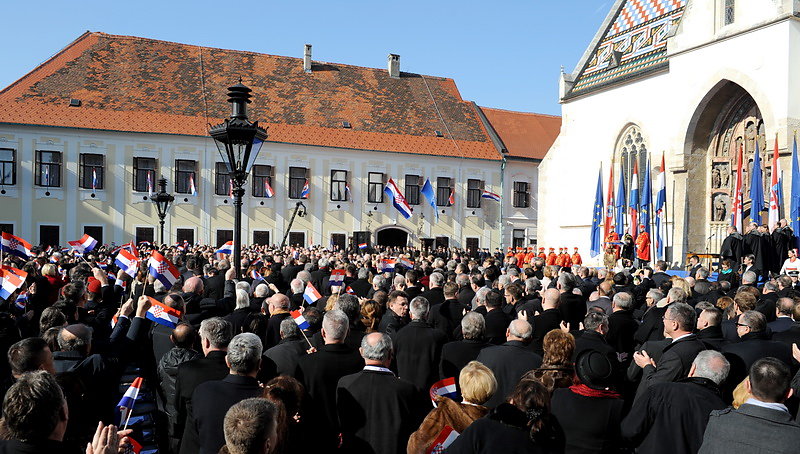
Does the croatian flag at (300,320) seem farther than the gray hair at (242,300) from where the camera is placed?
No

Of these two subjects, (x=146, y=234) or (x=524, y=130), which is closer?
(x=146, y=234)

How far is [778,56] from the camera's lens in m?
20.2

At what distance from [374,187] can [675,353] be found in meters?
32.2

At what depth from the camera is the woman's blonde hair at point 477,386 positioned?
12.6ft

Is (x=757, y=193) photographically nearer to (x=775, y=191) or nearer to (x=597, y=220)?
(x=775, y=191)

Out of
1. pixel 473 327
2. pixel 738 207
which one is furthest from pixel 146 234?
pixel 473 327

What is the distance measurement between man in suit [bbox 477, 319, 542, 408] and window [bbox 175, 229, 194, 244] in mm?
29682

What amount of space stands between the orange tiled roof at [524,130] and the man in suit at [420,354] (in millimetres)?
34946

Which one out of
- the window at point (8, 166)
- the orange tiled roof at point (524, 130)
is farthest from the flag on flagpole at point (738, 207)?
the window at point (8, 166)

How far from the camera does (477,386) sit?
3850 millimetres

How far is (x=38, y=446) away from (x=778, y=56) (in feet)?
73.8

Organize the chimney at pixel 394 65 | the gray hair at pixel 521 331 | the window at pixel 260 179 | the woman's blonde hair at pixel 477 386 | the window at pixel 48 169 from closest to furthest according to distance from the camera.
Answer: the woman's blonde hair at pixel 477 386, the gray hair at pixel 521 331, the window at pixel 48 169, the window at pixel 260 179, the chimney at pixel 394 65

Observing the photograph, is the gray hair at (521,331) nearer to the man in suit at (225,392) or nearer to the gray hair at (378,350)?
the gray hair at (378,350)

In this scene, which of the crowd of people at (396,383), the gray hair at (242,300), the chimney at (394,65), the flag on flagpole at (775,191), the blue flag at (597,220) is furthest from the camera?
the chimney at (394,65)
